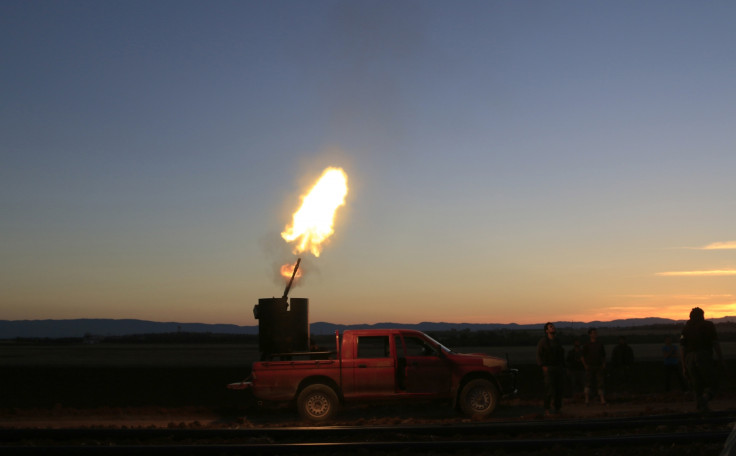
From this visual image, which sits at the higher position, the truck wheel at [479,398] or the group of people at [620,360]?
the group of people at [620,360]

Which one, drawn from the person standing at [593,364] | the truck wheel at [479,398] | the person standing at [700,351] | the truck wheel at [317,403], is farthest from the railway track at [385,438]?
the person standing at [593,364]

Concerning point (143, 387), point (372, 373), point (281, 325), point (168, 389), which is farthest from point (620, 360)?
point (143, 387)

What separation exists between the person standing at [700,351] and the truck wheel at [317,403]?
7.01 m

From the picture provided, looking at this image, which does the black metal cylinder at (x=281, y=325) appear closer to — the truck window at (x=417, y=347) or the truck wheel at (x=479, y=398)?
the truck window at (x=417, y=347)

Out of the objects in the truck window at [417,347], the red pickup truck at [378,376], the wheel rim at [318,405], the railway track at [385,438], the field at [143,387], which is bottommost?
the field at [143,387]

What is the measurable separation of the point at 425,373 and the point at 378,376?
1013mm

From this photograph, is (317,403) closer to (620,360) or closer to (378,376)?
(378,376)

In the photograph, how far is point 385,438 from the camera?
1185cm

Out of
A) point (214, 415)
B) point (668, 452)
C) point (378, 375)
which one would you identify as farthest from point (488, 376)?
point (214, 415)

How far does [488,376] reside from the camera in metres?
15.8

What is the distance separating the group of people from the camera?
13.6 metres

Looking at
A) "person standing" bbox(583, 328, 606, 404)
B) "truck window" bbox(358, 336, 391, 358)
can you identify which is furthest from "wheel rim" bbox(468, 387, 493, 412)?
"person standing" bbox(583, 328, 606, 404)

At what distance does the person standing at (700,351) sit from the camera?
535 inches

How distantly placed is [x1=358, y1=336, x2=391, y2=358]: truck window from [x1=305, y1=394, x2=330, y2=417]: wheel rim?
1.19m
